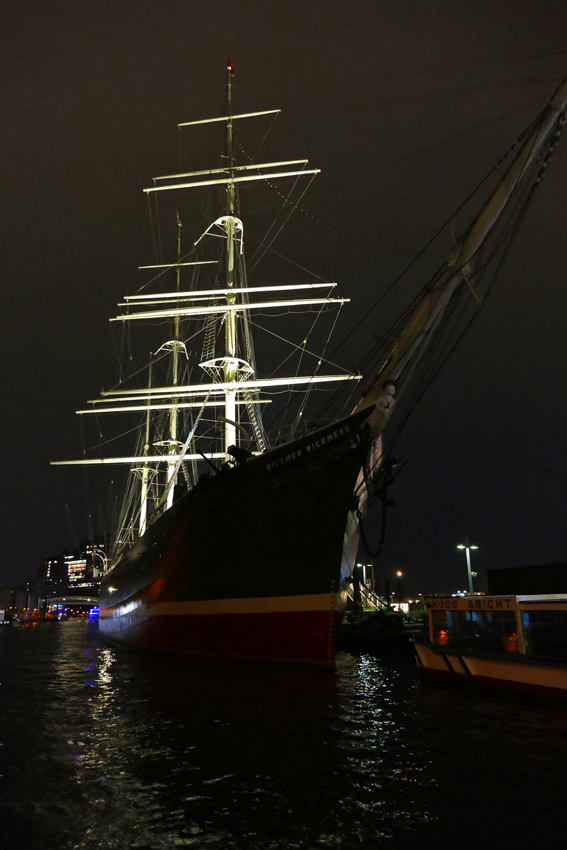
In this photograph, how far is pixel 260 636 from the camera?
14852 mm

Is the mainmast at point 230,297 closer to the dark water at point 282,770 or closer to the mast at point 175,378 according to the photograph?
the mast at point 175,378

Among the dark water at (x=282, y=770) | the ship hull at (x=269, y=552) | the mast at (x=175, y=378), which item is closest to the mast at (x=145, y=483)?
the mast at (x=175, y=378)

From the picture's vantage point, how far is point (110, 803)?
584 cm

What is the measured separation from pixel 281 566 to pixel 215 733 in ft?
20.5

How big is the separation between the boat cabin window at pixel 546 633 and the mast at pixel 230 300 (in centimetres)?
1249

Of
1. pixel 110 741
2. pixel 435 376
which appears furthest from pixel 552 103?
pixel 110 741

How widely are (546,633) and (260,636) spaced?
6.73 m

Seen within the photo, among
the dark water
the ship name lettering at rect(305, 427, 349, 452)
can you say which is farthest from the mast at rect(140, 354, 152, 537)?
the dark water

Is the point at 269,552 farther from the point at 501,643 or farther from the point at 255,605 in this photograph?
the point at 501,643

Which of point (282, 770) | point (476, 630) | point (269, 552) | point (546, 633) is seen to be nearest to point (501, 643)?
point (476, 630)

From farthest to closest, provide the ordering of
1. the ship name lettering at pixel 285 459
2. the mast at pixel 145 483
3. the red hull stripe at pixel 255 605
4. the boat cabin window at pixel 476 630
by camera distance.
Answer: the mast at pixel 145 483
the ship name lettering at pixel 285 459
the red hull stripe at pixel 255 605
the boat cabin window at pixel 476 630

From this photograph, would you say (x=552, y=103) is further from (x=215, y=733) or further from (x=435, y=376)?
(x=215, y=733)

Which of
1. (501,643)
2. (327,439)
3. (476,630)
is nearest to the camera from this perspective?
(501,643)

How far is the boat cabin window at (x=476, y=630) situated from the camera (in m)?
11.6
